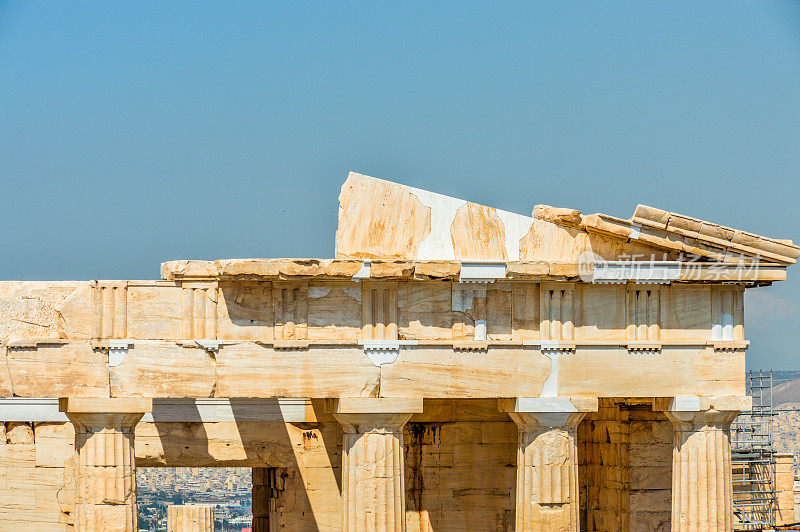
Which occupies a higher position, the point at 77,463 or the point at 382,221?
the point at 382,221

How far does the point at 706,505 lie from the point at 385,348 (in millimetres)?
6008

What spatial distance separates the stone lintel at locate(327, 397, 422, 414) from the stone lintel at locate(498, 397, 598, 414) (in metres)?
1.75

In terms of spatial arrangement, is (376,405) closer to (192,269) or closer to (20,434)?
(192,269)

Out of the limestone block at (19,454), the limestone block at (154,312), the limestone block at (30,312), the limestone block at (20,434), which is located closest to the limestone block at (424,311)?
the limestone block at (154,312)

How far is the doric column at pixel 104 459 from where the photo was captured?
21.1 meters

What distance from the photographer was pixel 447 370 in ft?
71.1

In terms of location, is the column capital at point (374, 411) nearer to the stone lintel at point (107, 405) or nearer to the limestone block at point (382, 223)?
the limestone block at point (382, 223)

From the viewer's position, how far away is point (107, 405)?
2105 centimetres

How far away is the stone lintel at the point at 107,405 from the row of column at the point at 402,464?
0.02 meters

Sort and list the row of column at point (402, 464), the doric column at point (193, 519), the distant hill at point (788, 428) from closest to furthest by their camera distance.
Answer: the row of column at point (402, 464), the doric column at point (193, 519), the distant hill at point (788, 428)

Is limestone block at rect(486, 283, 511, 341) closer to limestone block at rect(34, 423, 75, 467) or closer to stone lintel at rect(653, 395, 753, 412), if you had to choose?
stone lintel at rect(653, 395, 753, 412)

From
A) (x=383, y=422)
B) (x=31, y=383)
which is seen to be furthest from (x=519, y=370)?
(x=31, y=383)

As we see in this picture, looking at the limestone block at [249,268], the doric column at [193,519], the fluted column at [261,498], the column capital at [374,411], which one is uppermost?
the limestone block at [249,268]

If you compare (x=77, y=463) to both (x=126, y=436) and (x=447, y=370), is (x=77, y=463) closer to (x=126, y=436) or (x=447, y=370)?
(x=126, y=436)
